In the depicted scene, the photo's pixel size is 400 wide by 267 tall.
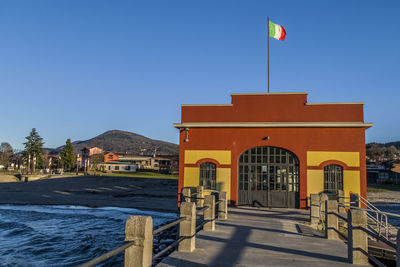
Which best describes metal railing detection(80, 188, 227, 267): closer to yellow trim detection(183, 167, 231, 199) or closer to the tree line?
yellow trim detection(183, 167, 231, 199)

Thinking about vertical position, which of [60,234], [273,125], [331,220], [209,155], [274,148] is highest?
[273,125]

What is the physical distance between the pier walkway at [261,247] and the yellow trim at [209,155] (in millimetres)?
5479

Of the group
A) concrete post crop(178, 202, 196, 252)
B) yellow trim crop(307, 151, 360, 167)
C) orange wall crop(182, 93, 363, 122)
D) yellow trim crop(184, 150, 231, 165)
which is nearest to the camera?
concrete post crop(178, 202, 196, 252)

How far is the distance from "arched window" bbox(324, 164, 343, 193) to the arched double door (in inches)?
58.6

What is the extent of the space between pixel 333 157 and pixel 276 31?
30.2 feet

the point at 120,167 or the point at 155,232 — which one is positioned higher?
the point at 155,232

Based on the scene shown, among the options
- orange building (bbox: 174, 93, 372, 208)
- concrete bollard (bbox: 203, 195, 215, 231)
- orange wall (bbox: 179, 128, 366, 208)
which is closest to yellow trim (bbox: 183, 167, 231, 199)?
orange building (bbox: 174, 93, 372, 208)

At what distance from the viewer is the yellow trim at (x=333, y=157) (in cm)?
1471

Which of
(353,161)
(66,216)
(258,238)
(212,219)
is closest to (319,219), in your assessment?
(258,238)

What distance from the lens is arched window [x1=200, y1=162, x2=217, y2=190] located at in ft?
52.6

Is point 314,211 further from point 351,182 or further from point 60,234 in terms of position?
point 60,234

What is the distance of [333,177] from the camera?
15.0m

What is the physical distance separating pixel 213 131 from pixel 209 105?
5.33 ft

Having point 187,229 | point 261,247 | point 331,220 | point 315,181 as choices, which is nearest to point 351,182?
point 315,181
